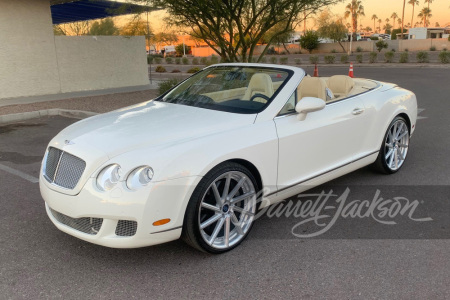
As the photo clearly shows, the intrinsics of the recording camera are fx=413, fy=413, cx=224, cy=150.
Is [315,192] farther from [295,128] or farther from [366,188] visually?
[295,128]

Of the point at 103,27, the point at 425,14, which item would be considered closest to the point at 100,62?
the point at 103,27

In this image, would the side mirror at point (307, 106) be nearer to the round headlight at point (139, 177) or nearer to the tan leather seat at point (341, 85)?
the tan leather seat at point (341, 85)

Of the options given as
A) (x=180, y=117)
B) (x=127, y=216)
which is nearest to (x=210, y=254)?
(x=127, y=216)

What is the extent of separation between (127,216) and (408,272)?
2140mm

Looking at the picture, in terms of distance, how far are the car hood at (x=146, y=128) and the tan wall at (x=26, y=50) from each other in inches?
450

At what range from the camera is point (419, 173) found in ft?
17.8

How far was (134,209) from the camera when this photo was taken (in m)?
2.91

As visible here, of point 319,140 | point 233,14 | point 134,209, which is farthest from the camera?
point 233,14

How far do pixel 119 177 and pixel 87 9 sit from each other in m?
18.1

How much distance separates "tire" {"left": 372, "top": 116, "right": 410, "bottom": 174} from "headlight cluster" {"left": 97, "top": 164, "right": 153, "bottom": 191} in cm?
328

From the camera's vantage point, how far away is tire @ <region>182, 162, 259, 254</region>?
3.16m

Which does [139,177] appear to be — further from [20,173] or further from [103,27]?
[103,27]

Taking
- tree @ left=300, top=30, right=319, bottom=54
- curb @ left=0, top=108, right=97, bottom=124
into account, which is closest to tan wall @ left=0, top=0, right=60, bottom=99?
curb @ left=0, top=108, right=97, bottom=124

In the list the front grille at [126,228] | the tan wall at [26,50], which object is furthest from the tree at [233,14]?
the front grille at [126,228]
